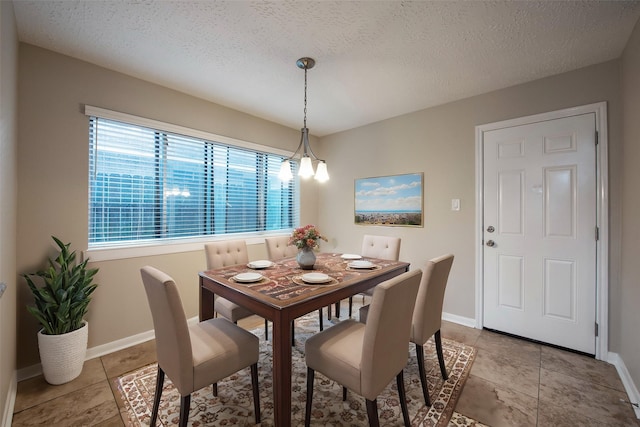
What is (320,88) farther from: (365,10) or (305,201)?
(305,201)

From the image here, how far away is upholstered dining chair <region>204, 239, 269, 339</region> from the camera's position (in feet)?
7.23

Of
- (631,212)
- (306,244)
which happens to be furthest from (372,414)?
(631,212)

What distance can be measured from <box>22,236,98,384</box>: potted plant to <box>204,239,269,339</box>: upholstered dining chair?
91 centimetres

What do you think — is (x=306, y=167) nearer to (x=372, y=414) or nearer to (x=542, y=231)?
(x=372, y=414)

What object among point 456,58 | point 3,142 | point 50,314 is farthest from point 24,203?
point 456,58

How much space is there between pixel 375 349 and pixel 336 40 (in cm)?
206

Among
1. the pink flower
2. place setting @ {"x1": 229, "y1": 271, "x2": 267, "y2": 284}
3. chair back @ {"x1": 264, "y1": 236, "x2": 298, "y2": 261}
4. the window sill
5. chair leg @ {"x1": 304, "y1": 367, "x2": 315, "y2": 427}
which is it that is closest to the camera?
chair leg @ {"x1": 304, "y1": 367, "x2": 315, "y2": 427}

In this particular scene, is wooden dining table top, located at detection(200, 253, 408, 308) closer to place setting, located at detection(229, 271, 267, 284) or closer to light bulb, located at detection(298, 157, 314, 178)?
place setting, located at detection(229, 271, 267, 284)

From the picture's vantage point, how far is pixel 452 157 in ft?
9.91

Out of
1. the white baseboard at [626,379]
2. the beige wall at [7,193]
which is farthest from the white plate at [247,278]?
the white baseboard at [626,379]

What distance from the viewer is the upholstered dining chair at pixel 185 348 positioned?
128cm

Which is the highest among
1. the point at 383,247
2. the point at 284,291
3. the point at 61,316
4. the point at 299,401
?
the point at 383,247

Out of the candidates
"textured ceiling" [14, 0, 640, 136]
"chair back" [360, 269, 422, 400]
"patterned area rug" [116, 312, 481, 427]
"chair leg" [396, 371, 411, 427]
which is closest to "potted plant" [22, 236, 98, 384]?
"patterned area rug" [116, 312, 481, 427]

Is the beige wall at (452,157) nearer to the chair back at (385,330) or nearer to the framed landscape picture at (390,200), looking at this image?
the framed landscape picture at (390,200)
